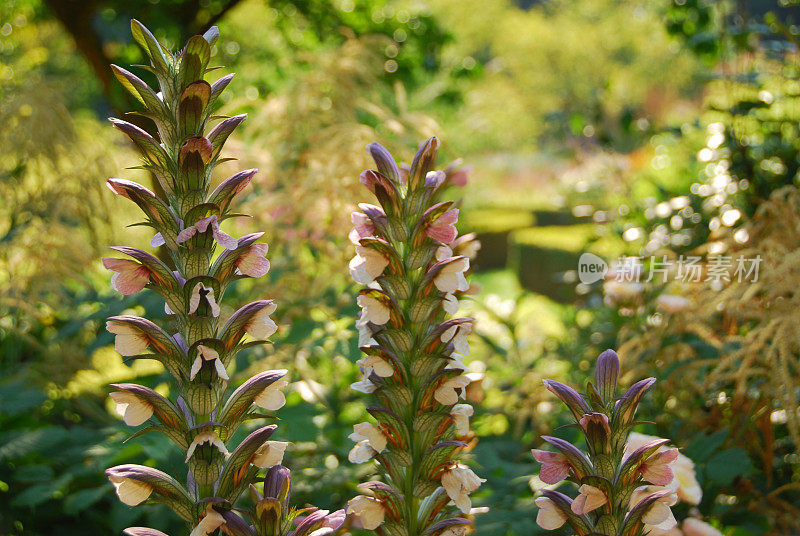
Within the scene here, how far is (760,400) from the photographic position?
5.15 ft

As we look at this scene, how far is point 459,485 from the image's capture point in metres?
0.71

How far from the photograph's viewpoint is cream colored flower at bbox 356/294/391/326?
0.70 meters

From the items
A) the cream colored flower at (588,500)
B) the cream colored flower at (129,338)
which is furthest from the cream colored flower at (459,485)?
the cream colored flower at (129,338)

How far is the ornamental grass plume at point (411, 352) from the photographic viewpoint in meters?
0.71

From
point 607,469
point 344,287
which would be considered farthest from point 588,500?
point 344,287

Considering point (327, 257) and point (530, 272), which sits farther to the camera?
point (530, 272)

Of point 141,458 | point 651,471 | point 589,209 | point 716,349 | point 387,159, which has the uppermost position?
point 589,209

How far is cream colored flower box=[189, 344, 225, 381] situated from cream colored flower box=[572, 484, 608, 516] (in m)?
0.37

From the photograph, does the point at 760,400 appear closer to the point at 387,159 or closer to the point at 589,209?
the point at 387,159

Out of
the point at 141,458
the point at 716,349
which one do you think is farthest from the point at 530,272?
the point at 141,458

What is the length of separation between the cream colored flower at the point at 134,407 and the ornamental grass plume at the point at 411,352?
0.23 metres

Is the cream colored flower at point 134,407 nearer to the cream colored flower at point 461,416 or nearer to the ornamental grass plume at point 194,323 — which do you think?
the ornamental grass plume at point 194,323

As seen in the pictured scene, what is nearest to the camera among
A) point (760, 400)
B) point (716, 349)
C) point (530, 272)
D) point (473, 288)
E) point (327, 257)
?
point (473, 288)

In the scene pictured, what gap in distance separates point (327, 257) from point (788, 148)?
170cm
